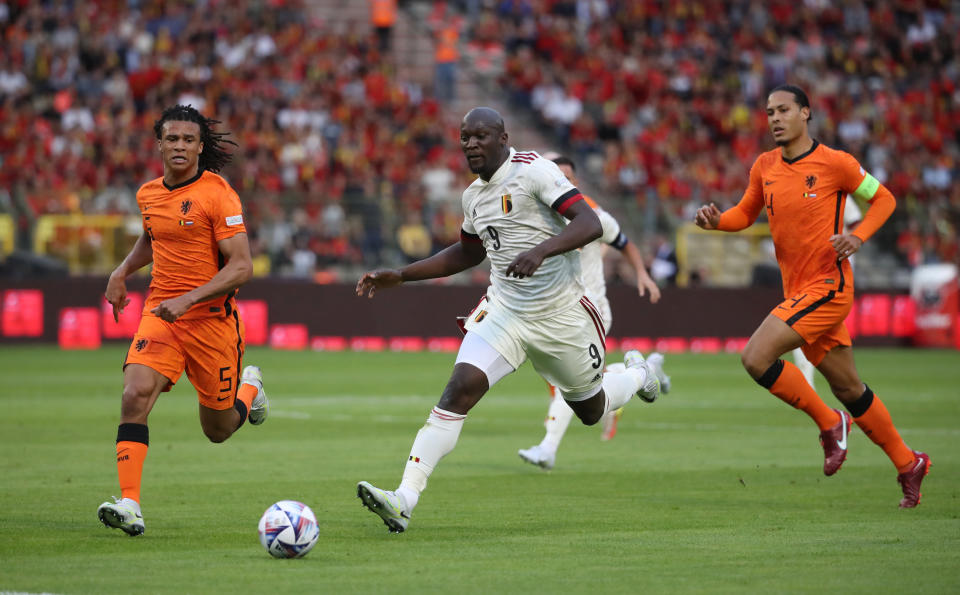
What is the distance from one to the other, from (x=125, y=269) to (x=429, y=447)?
2.51 m

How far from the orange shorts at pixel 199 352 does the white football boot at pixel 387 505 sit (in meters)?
1.56

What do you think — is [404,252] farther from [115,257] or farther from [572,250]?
[572,250]

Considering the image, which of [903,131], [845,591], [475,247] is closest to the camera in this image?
[845,591]

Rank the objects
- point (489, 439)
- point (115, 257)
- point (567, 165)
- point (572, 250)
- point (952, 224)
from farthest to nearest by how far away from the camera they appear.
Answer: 1. point (952, 224)
2. point (115, 257)
3. point (489, 439)
4. point (567, 165)
5. point (572, 250)

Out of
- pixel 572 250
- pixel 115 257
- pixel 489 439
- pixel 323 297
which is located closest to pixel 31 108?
pixel 115 257

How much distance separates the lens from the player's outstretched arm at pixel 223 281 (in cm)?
849

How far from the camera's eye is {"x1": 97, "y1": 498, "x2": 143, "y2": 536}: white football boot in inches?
319

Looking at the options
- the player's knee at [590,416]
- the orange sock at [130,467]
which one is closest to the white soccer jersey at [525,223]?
the player's knee at [590,416]

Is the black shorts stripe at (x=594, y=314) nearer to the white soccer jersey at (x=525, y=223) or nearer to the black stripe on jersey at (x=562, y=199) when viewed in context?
the white soccer jersey at (x=525, y=223)

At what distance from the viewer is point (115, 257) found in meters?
27.7

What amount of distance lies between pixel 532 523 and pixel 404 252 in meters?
20.3

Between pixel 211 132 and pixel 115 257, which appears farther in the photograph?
pixel 115 257

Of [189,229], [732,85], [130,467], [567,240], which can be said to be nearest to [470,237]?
[567,240]

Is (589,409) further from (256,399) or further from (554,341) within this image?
(256,399)
